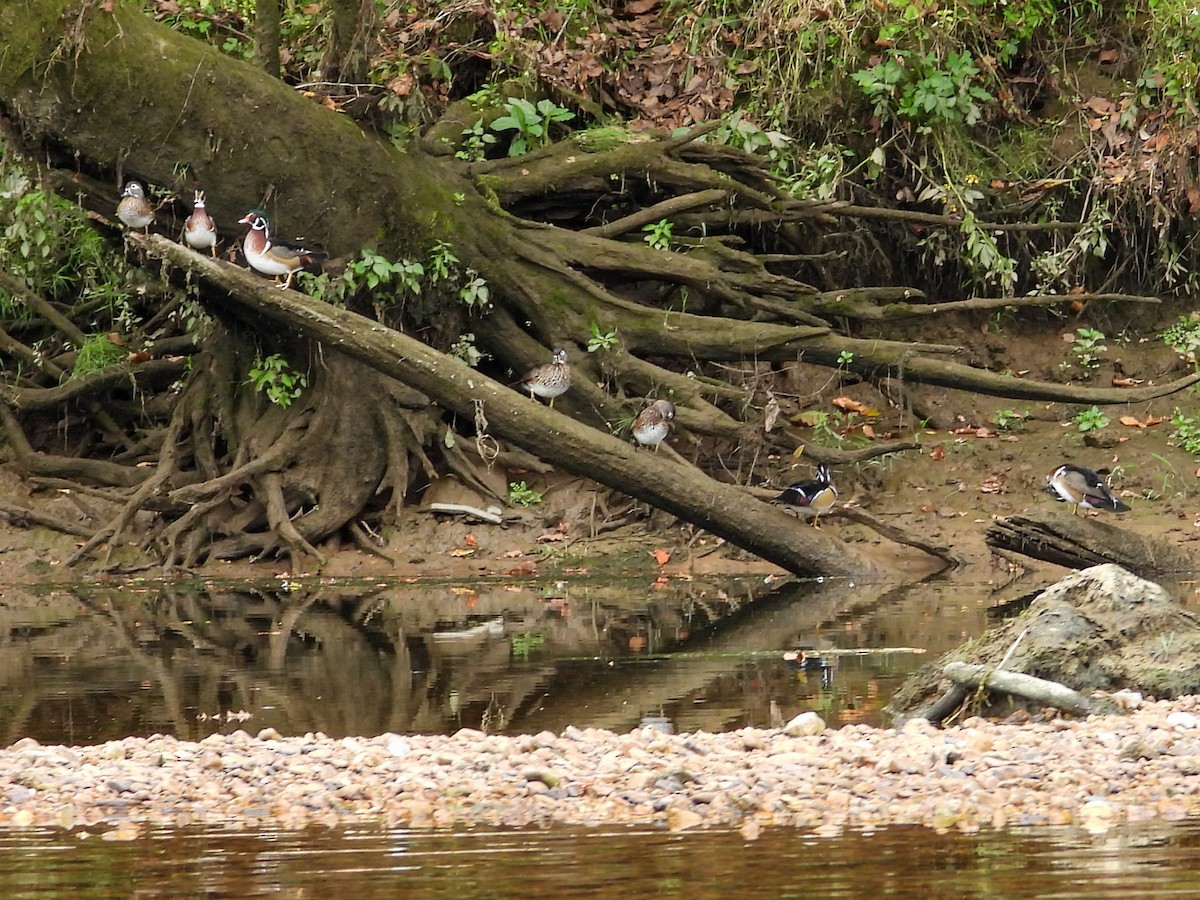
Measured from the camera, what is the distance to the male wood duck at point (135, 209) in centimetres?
1220

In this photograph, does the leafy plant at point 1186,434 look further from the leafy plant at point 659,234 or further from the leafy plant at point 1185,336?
the leafy plant at point 659,234

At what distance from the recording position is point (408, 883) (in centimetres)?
468

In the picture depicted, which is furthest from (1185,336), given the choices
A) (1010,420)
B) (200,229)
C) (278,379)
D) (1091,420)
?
(200,229)

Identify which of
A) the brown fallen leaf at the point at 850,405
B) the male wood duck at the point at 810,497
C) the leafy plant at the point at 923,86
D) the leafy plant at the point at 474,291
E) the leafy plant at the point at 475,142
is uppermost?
the leafy plant at the point at 923,86

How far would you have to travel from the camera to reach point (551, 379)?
1355 cm

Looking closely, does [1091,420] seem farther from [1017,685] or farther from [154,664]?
[154,664]

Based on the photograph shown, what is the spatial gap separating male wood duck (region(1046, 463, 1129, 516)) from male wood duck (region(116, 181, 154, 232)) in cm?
666

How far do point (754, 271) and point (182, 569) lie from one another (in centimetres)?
503

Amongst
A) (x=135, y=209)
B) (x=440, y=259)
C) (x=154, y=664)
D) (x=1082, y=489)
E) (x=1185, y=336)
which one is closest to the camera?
(x=154, y=664)

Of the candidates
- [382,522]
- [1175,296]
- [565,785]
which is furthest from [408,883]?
[1175,296]

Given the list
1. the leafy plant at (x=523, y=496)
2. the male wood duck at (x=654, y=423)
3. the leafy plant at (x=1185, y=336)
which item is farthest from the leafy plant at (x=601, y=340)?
the leafy plant at (x=1185, y=336)

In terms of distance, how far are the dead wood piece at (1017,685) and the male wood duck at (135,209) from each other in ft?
23.2

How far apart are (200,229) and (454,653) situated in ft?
13.4

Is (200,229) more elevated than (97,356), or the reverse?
(97,356)
